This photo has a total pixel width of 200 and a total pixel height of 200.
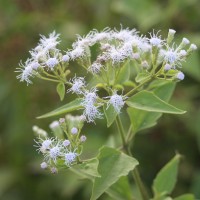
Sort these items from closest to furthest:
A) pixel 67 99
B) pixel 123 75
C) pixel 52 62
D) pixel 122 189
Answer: pixel 52 62, pixel 123 75, pixel 122 189, pixel 67 99

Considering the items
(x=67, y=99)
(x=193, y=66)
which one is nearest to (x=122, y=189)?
(x=193, y=66)

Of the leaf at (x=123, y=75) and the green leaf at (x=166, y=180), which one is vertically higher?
the leaf at (x=123, y=75)

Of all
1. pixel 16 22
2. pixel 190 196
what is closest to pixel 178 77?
pixel 190 196

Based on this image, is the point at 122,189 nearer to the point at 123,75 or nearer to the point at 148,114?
the point at 148,114

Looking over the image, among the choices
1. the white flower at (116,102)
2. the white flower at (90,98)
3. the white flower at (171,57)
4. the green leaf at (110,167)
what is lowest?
the green leaf at (110,167)

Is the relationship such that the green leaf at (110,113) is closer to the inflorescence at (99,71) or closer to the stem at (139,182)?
the inflorescence at (99,71)

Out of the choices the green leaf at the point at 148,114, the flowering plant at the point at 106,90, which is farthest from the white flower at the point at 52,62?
the green leaf at the point at 148,114

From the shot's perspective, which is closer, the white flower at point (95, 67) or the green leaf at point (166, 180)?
the white flower at point (95, 67)

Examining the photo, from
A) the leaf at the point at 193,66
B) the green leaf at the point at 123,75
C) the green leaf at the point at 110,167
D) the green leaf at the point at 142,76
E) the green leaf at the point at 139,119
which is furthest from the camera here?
the leaf at the point at 193,66

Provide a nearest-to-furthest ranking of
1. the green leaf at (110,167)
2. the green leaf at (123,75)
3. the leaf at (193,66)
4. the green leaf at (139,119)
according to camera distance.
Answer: the green leaf at (110,167) < the green leaf at (123,75) < the green leaf at (139,119) < the leaf at (193,66)
